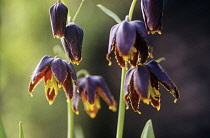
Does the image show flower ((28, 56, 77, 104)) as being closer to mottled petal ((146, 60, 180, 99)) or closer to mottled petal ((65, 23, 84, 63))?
mottled petal ((65, 23, 84, 63))

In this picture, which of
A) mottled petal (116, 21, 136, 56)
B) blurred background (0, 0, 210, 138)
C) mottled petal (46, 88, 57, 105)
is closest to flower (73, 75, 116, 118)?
mottled petal (46, 88, 57, 105)

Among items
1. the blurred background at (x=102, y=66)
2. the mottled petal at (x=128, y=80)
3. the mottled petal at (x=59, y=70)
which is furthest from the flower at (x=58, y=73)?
the blurred background at (x=102, y=66)

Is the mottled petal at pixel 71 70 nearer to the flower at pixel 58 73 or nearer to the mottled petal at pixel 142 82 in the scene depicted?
the flower at pixel 58 73

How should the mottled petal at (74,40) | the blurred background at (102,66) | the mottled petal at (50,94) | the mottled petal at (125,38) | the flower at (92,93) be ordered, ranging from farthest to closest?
the blurred background at (102,66)
the flower at (92,93)
the mottled petal at (50,94)
the mottled petal at (74,40)
the mottled petal at (125,38)

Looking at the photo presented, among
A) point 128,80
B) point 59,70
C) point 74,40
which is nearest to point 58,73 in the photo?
point 59,70

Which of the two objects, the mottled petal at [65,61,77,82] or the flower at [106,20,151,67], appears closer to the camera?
the flower at [106,20,151,67]

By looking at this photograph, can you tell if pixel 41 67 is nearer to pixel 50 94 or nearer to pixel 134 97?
pixel 50 94
